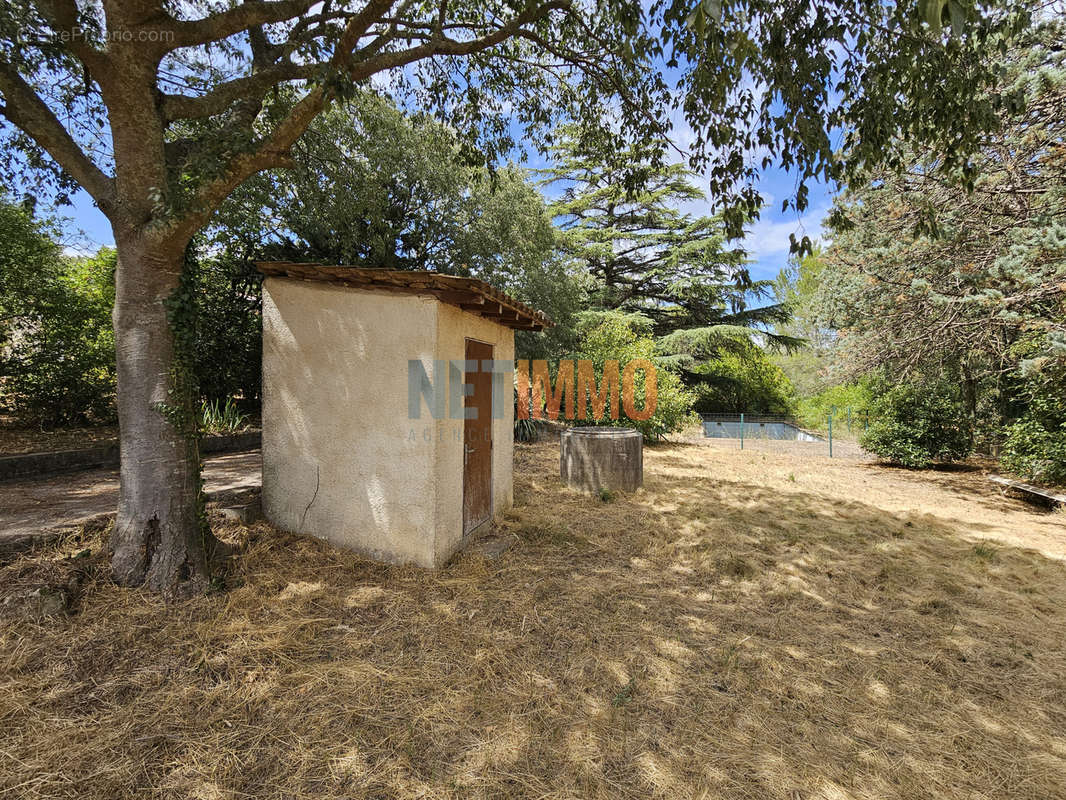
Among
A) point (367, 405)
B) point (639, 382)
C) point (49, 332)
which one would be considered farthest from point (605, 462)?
point (49, 332)

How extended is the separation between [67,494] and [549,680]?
5.76 meters

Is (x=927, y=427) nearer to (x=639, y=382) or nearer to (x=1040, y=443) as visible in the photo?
(x=1040, y=443)

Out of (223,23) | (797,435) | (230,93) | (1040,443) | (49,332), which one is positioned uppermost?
(223,23)

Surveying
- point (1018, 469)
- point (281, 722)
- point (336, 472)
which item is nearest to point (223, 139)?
point (336, 472)

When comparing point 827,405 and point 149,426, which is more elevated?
point 149,426

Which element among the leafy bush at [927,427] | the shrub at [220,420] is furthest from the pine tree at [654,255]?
the shrub at [220,420]

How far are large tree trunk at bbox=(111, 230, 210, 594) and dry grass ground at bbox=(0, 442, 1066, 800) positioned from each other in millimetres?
231

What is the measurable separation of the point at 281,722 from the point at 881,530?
277 inches

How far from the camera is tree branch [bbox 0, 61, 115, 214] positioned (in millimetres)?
3168

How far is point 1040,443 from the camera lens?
26.3 ft

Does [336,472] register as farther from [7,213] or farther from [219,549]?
[7,213]

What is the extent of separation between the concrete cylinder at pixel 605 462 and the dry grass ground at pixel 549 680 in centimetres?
257

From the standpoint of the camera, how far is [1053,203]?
677 centimetres

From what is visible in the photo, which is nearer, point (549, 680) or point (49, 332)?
point (549, 680)
